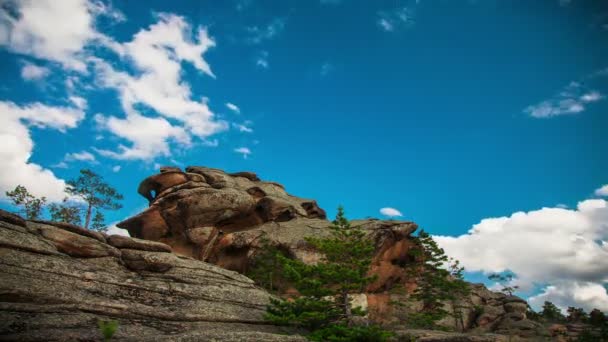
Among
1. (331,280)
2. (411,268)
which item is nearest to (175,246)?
(331,280)

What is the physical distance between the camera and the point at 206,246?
5116 centimetres

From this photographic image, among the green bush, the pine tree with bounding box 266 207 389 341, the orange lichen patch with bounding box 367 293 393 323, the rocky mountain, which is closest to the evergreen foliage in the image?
the rocky mountain

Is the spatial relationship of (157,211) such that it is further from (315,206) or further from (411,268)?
(411,268)

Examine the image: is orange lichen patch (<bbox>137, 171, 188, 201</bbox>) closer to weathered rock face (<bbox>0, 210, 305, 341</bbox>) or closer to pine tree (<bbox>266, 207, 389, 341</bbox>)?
weathered rock face (<bbox>0, 210, 305, 341</bbox>)

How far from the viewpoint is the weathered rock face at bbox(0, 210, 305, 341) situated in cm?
1764

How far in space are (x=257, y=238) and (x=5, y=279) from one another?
31.5m

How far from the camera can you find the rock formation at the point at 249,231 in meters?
49.2

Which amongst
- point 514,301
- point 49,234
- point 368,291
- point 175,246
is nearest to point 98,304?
point 49,234

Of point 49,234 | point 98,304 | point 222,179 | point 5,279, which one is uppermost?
point 222,179

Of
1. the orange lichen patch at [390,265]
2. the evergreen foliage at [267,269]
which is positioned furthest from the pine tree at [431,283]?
the evergreen foliage at [267,269]

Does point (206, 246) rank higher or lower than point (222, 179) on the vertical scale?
lower

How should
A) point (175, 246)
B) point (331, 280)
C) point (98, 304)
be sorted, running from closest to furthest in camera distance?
point (98, 304) → point (331, 280) → point (175, 246)

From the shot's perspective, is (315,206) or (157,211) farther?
(315,206)

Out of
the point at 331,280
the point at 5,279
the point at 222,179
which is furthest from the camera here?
the point at 222,179
